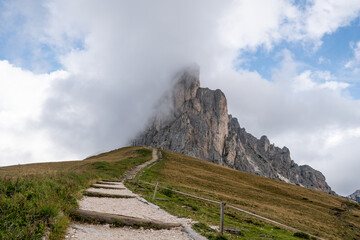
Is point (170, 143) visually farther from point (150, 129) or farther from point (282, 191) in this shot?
point (282, 191)

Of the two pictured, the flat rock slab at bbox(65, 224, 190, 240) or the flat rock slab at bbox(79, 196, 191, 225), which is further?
the flat rock slab at bbox(79, 196, 191, 225)

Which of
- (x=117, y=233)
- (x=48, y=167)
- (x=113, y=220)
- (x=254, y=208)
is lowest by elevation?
(x=254, y=208)

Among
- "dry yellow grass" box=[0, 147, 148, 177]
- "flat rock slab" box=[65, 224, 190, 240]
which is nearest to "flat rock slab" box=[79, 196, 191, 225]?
"flat rock slab" box=[65, 224, 190, 240]

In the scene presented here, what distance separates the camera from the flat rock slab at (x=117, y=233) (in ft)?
24.8

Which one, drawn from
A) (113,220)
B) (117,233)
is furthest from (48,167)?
(117,233)

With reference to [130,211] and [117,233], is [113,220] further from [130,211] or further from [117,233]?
[130,211]

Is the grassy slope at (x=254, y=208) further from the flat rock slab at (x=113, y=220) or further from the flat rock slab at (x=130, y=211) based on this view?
the flat rock slab at (x=113, y=220)

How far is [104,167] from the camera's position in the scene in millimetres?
47219

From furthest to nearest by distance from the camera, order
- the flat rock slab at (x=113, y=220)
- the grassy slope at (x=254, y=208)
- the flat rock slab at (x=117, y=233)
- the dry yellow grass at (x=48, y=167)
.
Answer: the grassy slope at (x=254, y=208) → the dry yellow grass at (x=48, y=167) → the flat rock slab at (x=113, y=220) → the flat rock slab at (x=117, y=233)

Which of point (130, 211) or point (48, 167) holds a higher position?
point (48, 167)

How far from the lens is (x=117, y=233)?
840cm

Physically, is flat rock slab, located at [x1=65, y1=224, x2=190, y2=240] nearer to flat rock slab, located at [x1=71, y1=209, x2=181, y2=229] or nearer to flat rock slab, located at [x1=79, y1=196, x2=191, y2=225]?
flat rock slab, located at [x1=71, y1=209, x2=181, y2=229]

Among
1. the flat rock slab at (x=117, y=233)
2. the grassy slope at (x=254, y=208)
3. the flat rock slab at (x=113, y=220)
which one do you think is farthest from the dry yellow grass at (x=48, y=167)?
the grassy slope at (x=254, y=208)

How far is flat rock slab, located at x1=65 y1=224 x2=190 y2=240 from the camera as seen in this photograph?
7.55 meters
